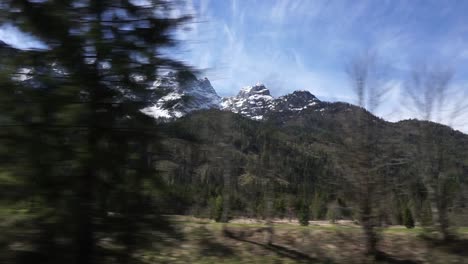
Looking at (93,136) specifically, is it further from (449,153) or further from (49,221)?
(449,153)

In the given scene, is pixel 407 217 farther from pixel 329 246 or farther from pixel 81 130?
Result: pixel 81 130

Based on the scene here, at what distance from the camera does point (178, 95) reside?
540cm

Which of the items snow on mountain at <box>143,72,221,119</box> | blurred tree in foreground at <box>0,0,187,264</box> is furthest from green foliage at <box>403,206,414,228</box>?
blurred tree in foreground at <box>0,0,187,264</box>

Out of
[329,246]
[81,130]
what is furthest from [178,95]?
[329,246]

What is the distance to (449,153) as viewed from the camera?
53.1 ft

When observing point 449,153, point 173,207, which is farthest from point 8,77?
point 449,153

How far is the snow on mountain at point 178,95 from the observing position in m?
5.10

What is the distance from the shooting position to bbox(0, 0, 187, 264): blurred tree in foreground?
4.19 meters

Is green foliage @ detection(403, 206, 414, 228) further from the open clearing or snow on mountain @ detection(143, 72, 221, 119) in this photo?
snow on mountain @ detection(143, 72, 221, 119)

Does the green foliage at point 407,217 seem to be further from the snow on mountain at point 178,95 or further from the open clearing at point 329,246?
the snow on mountain at point 178,95

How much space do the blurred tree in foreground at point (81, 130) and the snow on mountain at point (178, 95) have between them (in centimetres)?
15

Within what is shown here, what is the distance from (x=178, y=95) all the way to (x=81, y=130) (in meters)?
1.44

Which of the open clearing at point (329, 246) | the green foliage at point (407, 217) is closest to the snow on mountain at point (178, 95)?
the open clearing at point (329, 246)

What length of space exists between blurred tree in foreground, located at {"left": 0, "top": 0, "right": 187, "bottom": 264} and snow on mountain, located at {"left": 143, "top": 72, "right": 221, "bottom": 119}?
6.0 inches
